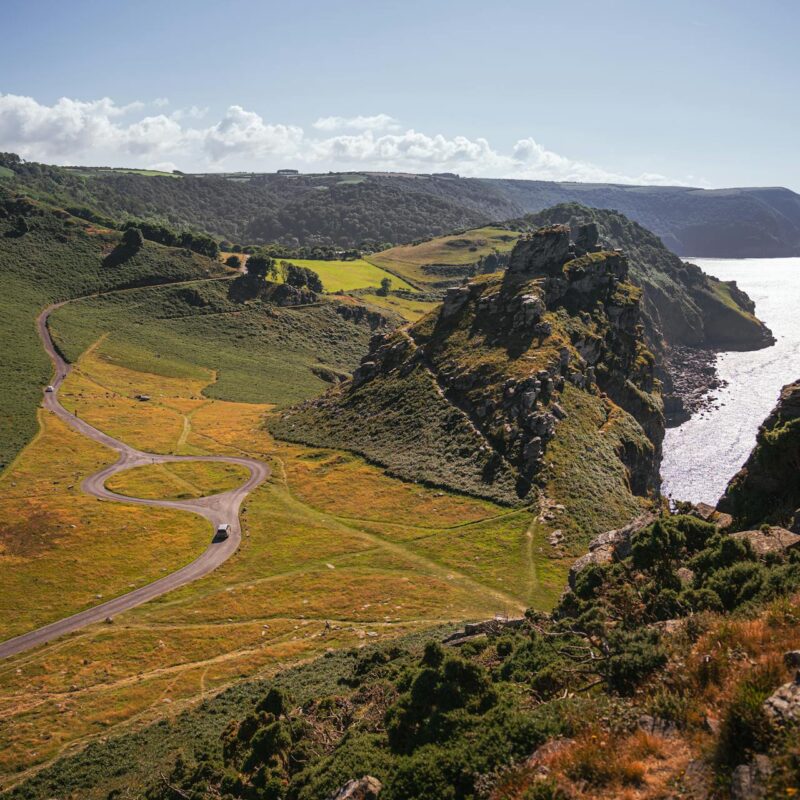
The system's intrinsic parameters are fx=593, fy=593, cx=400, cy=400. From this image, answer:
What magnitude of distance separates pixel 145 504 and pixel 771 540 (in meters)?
85.9

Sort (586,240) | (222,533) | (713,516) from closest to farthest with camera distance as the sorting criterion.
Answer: (713,516), (222,533), (586,240)

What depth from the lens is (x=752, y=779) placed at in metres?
13.4

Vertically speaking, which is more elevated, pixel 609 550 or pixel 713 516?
pixel 713 516

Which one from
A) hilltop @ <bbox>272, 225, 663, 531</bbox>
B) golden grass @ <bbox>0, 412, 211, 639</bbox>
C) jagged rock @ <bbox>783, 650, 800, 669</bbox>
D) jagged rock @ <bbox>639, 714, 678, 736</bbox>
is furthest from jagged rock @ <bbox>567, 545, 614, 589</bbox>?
golden grass @ <bbox>0, 412, 211, 639</bbox>

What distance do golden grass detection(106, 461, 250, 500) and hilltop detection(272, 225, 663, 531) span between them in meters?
19.4

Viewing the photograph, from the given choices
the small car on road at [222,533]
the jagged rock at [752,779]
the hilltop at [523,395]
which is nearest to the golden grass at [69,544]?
the small car on road at [222,533]

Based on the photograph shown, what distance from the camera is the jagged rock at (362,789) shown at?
21.3 metres

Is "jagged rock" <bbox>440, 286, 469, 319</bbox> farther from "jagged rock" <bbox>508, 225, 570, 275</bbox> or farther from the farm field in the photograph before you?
the farm field

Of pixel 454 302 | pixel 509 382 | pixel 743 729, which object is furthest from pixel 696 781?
pixel 454 302

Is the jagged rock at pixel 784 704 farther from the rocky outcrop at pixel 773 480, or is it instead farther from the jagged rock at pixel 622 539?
the jagged rock at pixel 622 539

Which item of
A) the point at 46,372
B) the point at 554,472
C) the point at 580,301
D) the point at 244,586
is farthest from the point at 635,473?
the point at 46,372

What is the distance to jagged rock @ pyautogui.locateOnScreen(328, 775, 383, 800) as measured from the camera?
837 inches

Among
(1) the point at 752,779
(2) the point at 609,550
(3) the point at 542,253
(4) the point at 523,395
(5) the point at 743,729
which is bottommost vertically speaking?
(2) the point at 609,550

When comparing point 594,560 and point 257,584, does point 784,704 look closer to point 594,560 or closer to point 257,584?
point 594,560
